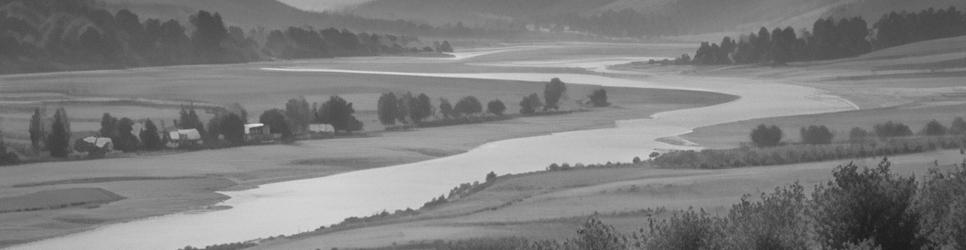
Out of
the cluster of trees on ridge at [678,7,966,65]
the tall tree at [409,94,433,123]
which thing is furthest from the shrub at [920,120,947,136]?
the cluster of trees on ridge at [678,7,966,65]

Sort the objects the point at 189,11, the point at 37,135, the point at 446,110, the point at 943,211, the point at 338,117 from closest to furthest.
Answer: the point at 943,211 < the point at 37,135 < the point at 338,117 < the point at 446,110 < the point at 189,11

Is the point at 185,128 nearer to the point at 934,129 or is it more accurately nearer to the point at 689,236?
the point at 934,129

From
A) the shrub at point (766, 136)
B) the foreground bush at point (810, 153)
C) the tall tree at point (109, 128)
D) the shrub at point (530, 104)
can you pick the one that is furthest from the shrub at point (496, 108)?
the foreground bush at point (810, 153)

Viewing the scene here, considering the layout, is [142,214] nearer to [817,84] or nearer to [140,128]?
[140,128]

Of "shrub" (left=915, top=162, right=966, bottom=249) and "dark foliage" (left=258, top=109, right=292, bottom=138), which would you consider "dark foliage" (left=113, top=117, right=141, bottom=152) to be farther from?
"shrub" (left=915, top=162, right=966, bottom=249)

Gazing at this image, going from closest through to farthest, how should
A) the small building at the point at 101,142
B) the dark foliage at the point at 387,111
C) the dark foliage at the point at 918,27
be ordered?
1. the small building at the point at 101,142
2. the dark foliage at the point at 387,111
3. the dark foliage at the point at 918,27

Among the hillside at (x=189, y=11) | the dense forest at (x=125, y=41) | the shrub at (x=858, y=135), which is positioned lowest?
the shrub at (x=858, y=135)

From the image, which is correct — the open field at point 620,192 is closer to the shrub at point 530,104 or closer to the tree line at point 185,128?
the shrub at point 530,104

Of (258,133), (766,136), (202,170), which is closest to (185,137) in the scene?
(258,133)
